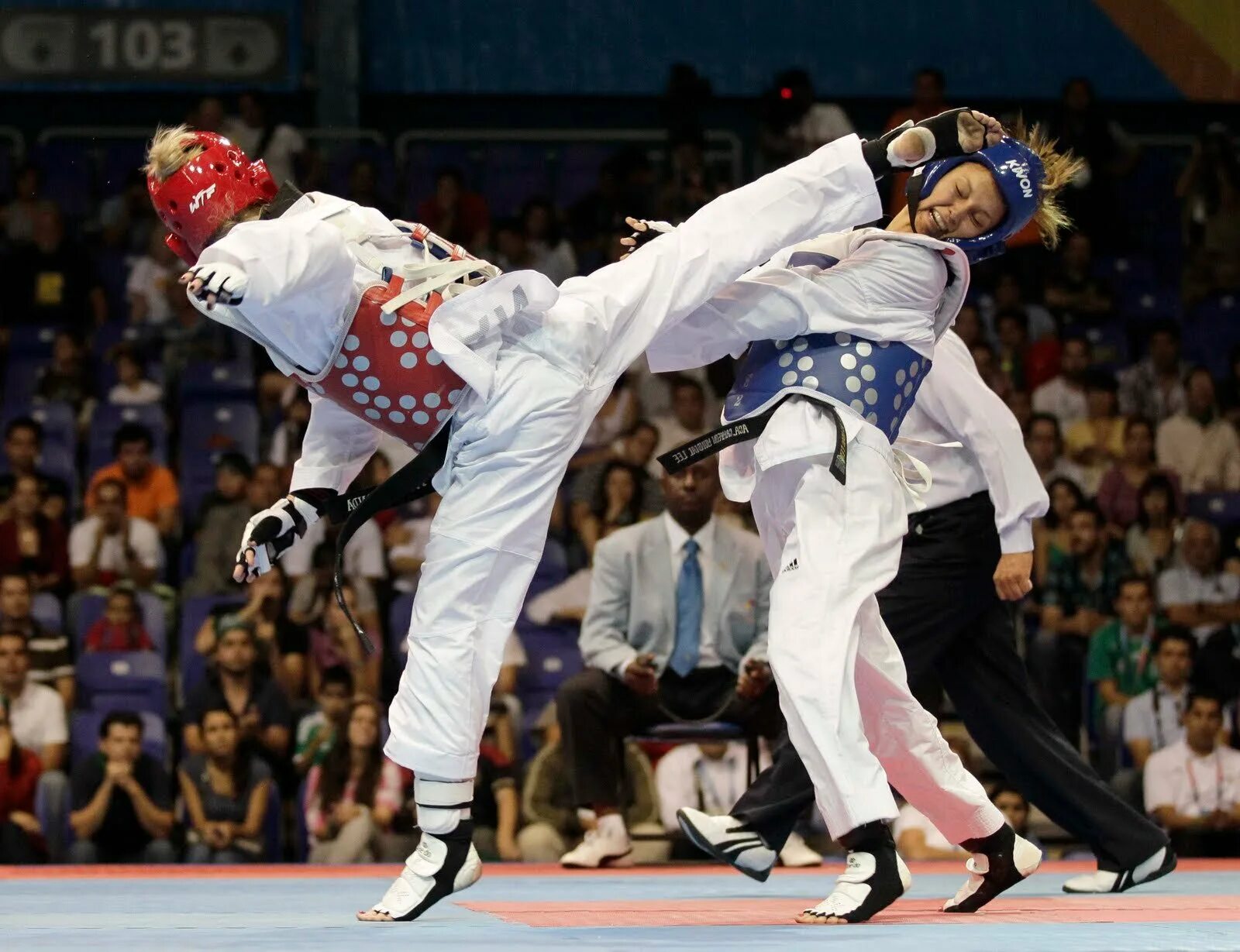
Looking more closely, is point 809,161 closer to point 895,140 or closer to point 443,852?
point 895,140

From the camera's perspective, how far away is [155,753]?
7367mm

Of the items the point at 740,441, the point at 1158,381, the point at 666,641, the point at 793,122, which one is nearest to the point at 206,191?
the point at 740,441

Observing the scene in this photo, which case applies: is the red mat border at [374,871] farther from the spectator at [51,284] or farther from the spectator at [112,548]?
the spectator at [51,284]

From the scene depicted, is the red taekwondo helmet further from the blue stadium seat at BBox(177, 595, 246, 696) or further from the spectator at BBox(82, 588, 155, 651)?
the spectator at BBox(82, 588, 155, 651)

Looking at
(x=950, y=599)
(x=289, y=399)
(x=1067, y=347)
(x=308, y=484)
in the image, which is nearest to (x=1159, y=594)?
(x=1067, y=347)

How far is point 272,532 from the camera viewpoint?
13.2 ft

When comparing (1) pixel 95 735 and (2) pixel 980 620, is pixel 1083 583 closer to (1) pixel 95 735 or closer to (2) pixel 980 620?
(2) pixel 980 620

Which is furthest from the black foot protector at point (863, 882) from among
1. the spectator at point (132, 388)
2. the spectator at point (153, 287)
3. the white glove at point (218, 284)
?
the spectator at point (153, 287)

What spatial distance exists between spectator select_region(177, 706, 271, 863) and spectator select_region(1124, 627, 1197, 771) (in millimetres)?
Result: 3577

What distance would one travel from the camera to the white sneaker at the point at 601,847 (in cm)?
631

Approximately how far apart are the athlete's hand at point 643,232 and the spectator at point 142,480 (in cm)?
516

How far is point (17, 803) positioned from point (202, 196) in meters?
4.19

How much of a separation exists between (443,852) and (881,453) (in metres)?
1.32

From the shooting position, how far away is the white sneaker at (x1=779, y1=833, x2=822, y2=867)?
627cm
